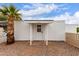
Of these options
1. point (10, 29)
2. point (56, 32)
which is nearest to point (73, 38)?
point (56, 32)

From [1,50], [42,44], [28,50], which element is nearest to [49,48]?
[42,44]

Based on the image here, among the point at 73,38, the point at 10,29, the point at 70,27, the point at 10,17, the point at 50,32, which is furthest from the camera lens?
the point at 73,38

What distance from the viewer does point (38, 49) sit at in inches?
209

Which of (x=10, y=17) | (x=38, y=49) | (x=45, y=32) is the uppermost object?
(x=10, y=17)

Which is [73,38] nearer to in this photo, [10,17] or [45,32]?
[45,32]

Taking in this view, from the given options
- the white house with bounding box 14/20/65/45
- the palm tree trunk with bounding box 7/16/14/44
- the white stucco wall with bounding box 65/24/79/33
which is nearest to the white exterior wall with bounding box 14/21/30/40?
the white house with bounding box 14/20/65/45

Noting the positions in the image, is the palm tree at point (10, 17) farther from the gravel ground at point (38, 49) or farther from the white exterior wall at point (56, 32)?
the white exterior wall at point (56, 32)

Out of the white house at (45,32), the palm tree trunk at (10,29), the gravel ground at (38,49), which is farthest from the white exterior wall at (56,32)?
the palm tree trunk at (10,29)

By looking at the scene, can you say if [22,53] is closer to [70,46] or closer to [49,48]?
[49,48]

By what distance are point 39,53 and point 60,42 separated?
2.10ft

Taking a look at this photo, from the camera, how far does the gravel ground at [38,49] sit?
5146 mm

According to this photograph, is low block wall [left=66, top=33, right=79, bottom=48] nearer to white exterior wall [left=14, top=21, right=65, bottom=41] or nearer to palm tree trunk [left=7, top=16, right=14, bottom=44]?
white exterior wall [left=14, top=21, right=65, bottom=41]

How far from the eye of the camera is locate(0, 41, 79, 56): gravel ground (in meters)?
5.15

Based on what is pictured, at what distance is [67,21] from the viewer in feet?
15.9
